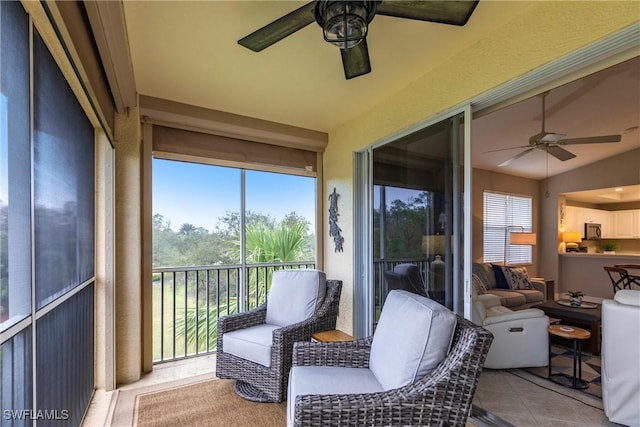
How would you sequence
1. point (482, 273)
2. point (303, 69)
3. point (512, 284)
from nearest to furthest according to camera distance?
point (303, 69) < point (482, 273) < point (512, 284)

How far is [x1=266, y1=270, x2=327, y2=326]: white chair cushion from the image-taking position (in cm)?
271

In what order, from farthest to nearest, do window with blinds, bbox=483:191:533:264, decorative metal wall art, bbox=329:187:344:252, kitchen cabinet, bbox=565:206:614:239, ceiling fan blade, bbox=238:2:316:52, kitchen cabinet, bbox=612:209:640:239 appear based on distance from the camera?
kitchen cabinet, bbox=565:206:614:239
kitchen cabinet, bbox=612:209:640:239
window with blinds, bbox=483:191:533:264
decorative metal wall art, bbox=329:187:344:252
ceiling fan blade, bbox=238:2:316:52

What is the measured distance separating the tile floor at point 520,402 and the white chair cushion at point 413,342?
1.01m

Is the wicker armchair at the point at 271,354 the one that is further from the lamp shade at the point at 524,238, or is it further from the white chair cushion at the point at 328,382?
the lamp shade at the point at 524,238

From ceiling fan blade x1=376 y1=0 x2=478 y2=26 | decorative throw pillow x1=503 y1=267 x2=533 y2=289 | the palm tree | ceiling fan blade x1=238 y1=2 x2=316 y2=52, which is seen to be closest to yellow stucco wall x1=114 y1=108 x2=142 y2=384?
the palm tree

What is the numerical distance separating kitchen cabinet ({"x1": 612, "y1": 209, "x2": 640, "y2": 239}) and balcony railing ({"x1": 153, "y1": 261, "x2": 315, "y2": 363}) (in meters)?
7.42

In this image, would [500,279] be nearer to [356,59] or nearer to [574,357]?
[574,357]

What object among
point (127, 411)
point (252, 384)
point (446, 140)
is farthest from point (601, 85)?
point (127, 411)

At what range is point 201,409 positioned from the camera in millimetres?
2232

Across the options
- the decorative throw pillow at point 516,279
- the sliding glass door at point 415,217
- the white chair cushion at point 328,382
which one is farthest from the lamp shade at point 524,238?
the white chair cushion at point 328,382

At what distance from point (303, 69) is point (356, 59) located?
29.1 inches

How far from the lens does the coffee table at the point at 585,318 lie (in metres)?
3.08

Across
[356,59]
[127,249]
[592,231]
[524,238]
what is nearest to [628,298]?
[356,59]

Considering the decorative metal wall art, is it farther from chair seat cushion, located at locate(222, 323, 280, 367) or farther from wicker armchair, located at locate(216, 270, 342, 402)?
chair seat cushion, located at locate(222, 323, 280, 367)
